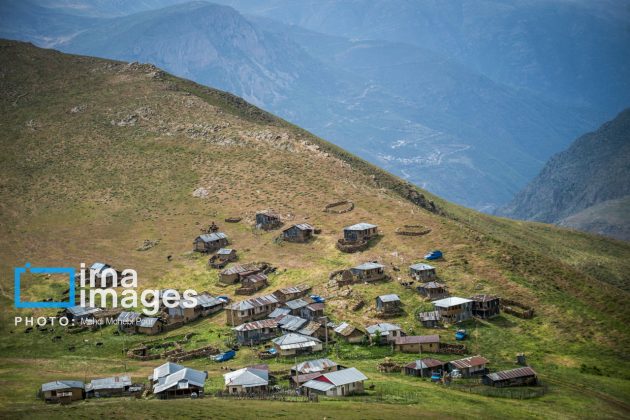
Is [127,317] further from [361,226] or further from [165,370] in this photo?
[361,226]

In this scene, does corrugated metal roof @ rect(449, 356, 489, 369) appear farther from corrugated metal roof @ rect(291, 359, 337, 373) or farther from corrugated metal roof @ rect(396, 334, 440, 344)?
corrugated metal roof @ rect(291, 359, 337, 373)

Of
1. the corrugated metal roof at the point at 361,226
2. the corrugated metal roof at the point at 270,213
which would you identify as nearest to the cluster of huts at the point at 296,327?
the corrugated metal roof at the point at 361,226

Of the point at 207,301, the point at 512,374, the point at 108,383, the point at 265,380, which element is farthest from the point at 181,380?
the point at 512,374

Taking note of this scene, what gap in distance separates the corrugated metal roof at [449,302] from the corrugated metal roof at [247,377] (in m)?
27.6

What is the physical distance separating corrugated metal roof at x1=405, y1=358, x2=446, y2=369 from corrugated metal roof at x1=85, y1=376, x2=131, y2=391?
2943 cm

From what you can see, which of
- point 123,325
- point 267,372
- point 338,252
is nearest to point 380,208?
point 338,252

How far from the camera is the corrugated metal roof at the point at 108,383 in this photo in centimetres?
7206

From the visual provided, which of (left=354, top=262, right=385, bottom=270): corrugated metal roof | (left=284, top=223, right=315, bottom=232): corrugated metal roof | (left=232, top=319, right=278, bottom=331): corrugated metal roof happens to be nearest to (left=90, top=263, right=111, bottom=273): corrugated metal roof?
(left=284, top=223, right=315, bottom=232): corrugated metal roof

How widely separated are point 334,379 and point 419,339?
677 inches

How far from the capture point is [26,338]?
96500mm

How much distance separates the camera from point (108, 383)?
72.9 meters

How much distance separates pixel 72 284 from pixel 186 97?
94.6m

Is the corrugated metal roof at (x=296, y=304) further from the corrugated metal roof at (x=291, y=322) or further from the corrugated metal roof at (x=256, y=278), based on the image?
the corrugated metal roof at (x=256, y=278)

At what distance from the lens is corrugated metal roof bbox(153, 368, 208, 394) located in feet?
230
